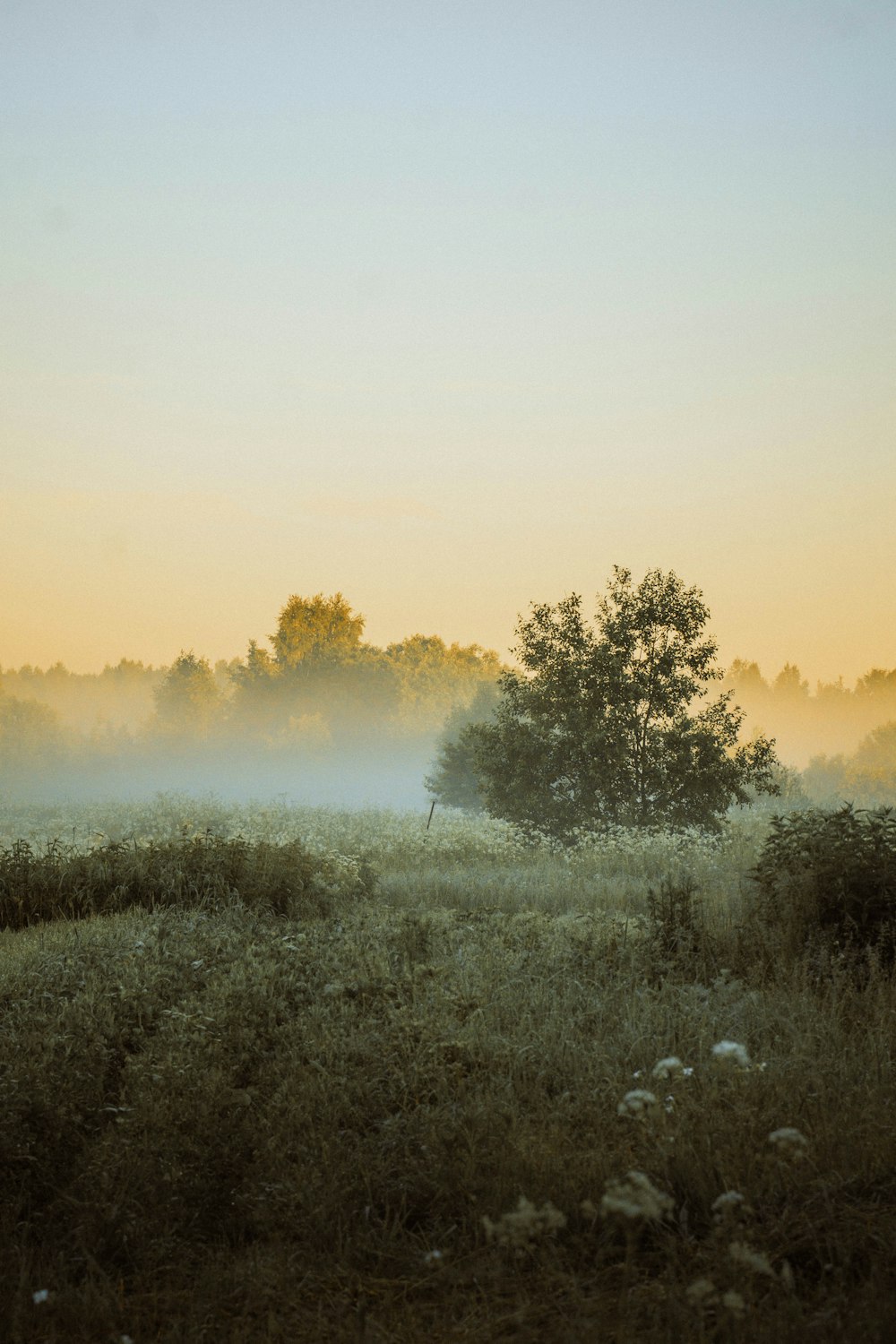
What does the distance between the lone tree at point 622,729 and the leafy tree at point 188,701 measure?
60.3 m

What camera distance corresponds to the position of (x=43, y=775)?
3059 inches

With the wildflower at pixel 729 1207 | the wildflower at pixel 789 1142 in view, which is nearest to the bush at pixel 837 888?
the wildflower at pixel 789 1142

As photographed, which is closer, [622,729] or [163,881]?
[163,881]

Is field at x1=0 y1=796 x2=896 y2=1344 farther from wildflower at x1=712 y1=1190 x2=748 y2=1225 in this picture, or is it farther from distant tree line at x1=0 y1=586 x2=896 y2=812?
distant tree line at x1=0 y1=586 x2=896 y2=812

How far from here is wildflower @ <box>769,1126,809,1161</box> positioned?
331cm

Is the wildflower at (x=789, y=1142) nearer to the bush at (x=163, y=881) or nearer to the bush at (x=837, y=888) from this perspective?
the bush at (x=837, y=888)

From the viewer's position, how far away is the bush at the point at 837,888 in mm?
8219

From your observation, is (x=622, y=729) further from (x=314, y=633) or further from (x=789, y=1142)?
(x=314, y=633)

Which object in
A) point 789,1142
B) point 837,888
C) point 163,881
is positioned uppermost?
point 789,1142

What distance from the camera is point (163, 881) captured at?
470 inches

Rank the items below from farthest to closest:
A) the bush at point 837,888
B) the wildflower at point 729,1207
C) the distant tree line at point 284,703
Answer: the distant tree line at point 284,703, the bush at point 837,888, the wildflower at point 729,1207

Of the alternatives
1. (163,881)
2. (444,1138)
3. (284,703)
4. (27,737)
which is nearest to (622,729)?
(163,881)

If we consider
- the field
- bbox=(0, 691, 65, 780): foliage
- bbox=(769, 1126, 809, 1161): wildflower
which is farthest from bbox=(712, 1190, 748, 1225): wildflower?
bbox=(0, 691, 65, 780): foliage

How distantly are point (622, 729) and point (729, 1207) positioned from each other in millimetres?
19683
